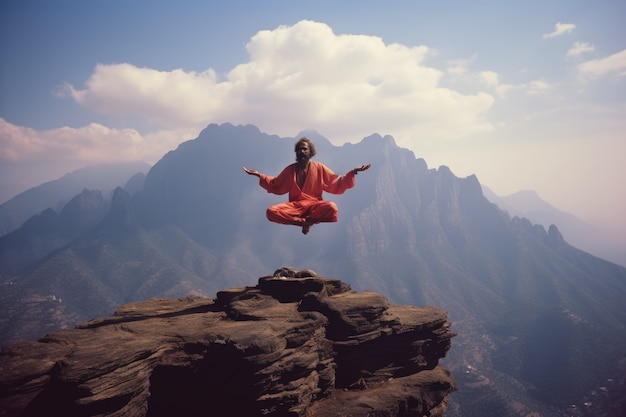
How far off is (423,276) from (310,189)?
A: 146825 mm

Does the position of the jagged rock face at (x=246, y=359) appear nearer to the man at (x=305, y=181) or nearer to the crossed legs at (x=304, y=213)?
the crossed legs at (x=304, y=213)

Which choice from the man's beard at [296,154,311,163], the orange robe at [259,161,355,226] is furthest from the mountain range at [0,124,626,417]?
the man's beard at [296,154,311,163]

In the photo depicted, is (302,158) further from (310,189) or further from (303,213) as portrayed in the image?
(303,213)

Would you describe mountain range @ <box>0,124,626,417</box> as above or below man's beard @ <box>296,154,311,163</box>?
below

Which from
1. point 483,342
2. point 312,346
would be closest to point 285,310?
point 312,346

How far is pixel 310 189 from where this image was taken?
13820 mm

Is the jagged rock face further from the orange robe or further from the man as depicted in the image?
the man

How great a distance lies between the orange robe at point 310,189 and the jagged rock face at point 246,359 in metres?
5.21

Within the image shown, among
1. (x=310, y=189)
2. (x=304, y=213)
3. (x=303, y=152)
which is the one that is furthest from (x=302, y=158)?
(x=304, y=213)

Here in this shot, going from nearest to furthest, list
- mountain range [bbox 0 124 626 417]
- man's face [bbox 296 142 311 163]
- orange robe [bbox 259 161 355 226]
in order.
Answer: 1. orange robe [bbox 259 161 355 226]
2. man's face [bbox 296 142 311 163]
3. mountain range [bbox 0 124 626 417]

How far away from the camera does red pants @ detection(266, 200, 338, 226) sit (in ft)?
40.8

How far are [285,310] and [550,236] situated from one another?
21713cm

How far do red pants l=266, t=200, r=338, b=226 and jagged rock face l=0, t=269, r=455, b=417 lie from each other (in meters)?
4.88

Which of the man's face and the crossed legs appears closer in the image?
the crossed legs
